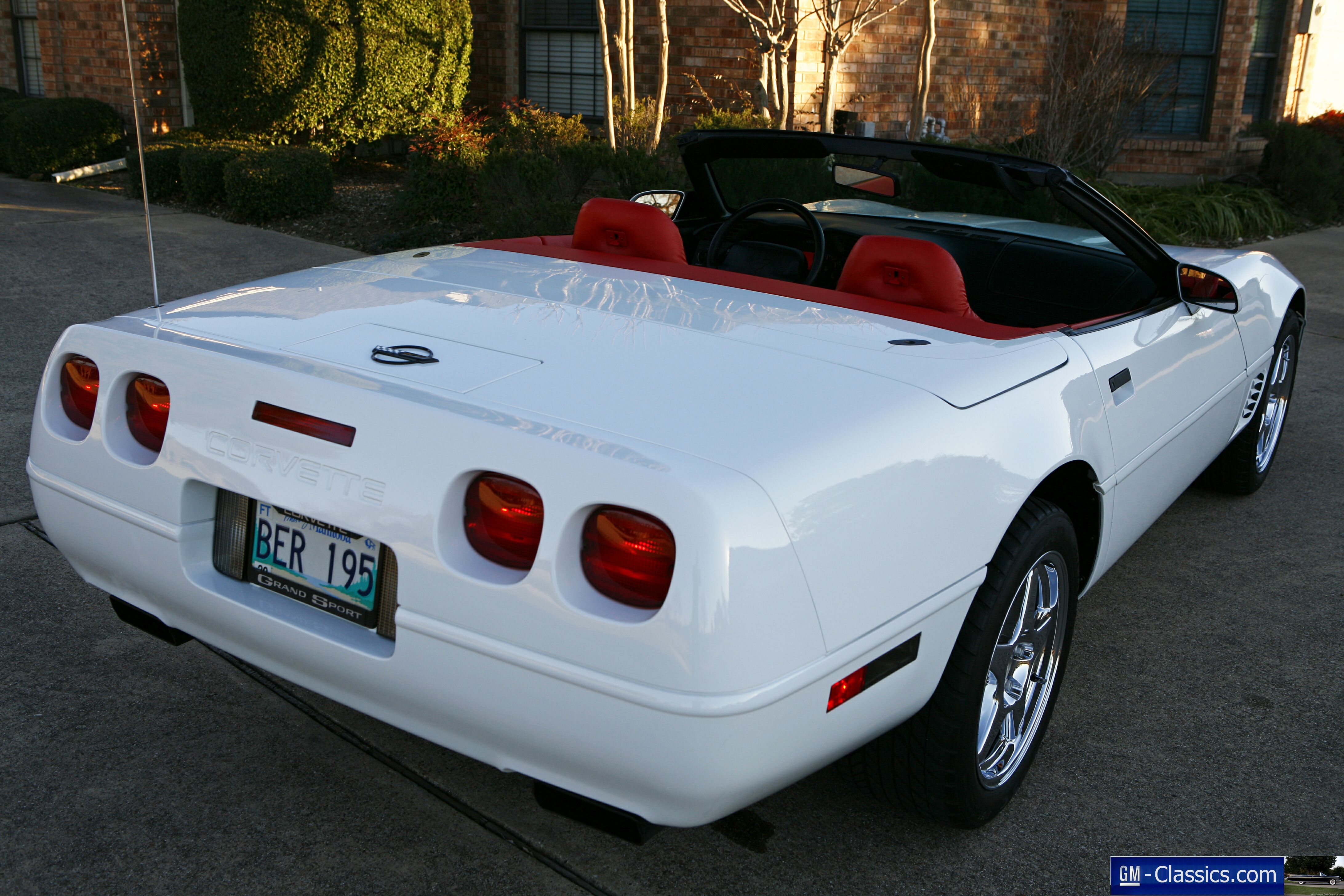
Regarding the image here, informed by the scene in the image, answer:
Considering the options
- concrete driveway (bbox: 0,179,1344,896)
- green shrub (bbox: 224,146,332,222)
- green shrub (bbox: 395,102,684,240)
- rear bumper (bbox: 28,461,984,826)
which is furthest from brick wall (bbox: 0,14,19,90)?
rear bumper (bbox: 28,461,984,826)

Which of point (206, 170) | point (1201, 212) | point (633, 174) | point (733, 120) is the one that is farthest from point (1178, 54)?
point (206, 170)

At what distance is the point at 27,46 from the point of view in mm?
14828

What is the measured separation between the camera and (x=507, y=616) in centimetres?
185

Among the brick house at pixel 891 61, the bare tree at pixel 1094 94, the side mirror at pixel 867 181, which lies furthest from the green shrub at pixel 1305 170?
the side mirror at pixel 867 181

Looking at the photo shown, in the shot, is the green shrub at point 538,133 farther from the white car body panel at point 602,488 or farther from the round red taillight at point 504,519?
the round red taillight at point 504,519

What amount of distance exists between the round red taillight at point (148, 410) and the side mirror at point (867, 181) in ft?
7.59

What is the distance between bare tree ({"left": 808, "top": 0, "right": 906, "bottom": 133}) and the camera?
10086 millimetres

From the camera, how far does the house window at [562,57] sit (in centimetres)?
1210

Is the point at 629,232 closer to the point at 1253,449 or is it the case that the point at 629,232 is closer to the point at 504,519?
the point at 504,519

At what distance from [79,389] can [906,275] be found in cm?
200


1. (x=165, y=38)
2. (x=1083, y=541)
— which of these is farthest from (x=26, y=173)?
(x=1083, y=541)

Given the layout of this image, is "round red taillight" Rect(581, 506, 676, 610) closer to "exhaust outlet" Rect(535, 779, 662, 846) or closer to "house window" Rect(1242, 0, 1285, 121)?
"exhaust outlet" Rect(535, 779, 662, 846)

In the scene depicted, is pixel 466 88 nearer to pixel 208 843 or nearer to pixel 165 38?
pixel 165 38

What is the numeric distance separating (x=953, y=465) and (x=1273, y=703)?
1.61 metres
